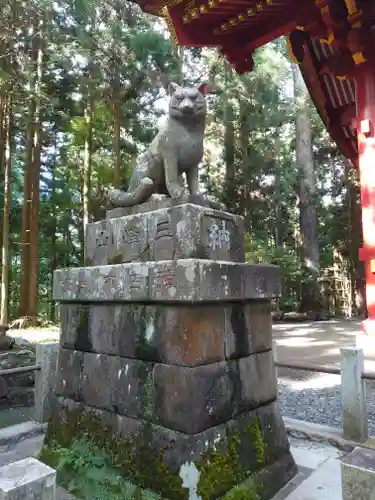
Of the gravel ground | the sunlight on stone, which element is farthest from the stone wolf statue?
the sunlight on stone

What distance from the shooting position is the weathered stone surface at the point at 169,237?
270cm

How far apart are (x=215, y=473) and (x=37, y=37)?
43.4ft

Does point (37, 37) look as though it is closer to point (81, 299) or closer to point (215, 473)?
point (81, 299)

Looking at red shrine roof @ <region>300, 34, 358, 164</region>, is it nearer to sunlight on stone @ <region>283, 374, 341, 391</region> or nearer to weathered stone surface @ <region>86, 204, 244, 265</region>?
sunlight on stone @ <region>283, 374, 341, 391</region>

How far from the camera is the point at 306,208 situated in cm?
1580

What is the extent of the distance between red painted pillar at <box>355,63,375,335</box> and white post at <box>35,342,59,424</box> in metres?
4.17

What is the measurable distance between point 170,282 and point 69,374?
54.3 inches

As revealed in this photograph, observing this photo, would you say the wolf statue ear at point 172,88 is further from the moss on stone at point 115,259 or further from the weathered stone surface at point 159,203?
the moss on stone at point 115,259

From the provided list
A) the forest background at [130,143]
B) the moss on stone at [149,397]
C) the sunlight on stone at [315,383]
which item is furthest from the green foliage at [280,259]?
the moss on stone at [149,397]

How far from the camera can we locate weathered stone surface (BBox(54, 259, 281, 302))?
2449mm

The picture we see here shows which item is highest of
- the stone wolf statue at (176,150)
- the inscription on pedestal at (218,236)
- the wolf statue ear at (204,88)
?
the wolf statue ear at (204,88)

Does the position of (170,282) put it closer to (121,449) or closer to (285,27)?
(121,449)

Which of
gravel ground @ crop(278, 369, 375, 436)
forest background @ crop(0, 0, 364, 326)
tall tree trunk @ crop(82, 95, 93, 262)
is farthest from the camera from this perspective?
tall tree trunk @ crop(82, 95, 93, 262)

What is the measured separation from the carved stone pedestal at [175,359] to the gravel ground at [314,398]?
1.88 meters
